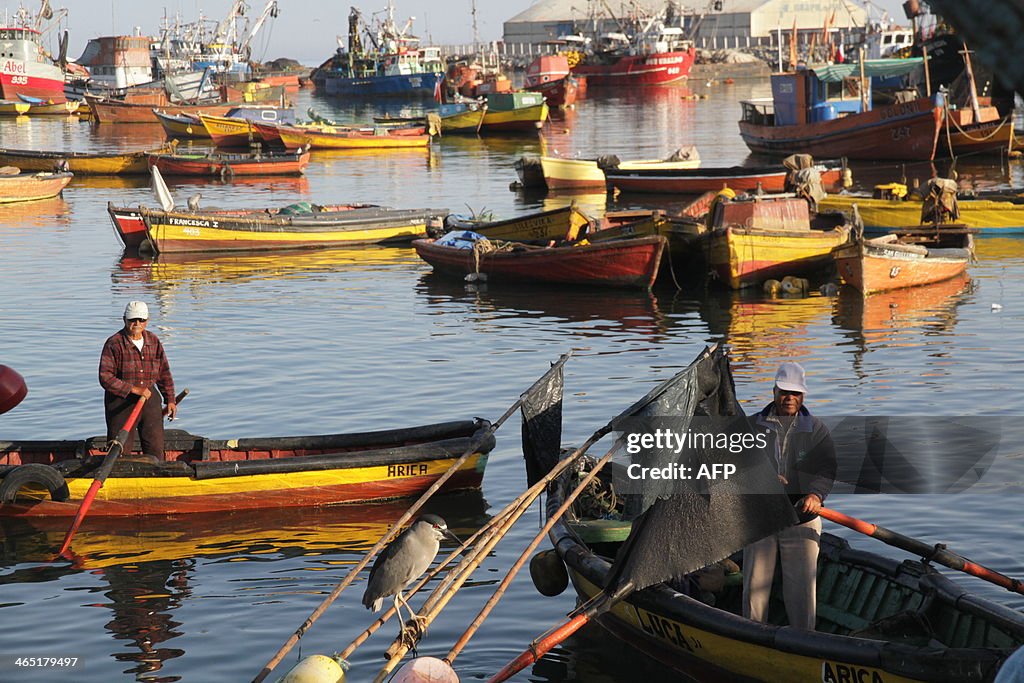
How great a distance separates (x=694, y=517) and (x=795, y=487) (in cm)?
68

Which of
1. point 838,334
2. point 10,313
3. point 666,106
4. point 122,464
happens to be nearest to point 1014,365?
point 838,334

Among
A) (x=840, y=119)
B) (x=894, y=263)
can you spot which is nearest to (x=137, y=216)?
(x=894, y=263)

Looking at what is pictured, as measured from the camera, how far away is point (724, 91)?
116000 millimetres

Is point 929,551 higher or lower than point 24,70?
lower

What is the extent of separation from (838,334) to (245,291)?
12319 mm

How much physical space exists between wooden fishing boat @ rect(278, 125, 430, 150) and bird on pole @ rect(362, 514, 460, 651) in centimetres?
5339

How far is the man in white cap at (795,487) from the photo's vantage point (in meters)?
8.60

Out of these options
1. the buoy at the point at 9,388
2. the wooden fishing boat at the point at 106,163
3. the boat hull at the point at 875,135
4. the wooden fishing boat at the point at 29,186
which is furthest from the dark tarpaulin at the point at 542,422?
the wooden fishing boat at the point at 106,163

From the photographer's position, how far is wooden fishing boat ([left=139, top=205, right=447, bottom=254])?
3178cm

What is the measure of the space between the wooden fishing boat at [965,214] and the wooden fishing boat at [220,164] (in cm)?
2660

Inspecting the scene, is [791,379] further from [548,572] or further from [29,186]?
[29,186]

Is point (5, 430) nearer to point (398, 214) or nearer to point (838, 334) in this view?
point (838, 334)

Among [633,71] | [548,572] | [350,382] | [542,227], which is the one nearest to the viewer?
[548,572]

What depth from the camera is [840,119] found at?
165ft
